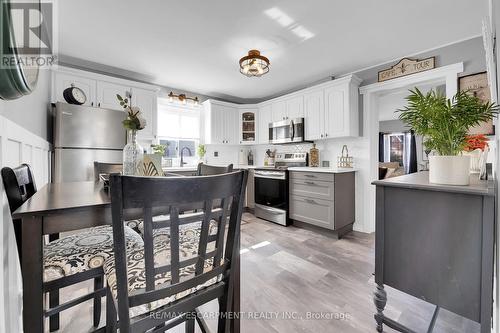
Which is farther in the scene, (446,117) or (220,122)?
(220,122)

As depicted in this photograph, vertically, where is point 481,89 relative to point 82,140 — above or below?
above

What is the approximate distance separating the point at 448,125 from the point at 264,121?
3.60m

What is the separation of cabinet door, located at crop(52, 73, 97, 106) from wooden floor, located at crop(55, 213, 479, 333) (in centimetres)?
248

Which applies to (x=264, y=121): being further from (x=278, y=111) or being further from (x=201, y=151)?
(x=201, y=151)

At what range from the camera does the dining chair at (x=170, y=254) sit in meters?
0.64

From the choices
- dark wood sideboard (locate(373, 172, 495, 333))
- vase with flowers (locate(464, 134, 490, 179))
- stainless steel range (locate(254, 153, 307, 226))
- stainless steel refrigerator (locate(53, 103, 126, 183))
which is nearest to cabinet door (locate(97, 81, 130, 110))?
stainless steel refrigerator (locate(53, 103, 126, 183))

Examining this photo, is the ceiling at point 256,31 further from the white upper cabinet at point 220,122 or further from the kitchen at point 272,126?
the white upper cabinet at point 220,122

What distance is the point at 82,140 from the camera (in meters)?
2.75

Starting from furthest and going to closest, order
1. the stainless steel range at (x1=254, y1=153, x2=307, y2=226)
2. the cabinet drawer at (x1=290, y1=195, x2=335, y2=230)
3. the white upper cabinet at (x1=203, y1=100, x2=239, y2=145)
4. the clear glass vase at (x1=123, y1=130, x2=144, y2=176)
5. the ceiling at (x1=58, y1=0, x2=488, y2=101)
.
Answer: the white upper cabinet at (x1=203, y1=100, x2=239, y2=145), the stainless steel range at (x1=254, y1=153, x2=307, y2=226), the cabinet drawer at (x1=290, y1=195, x2=335, y2=230), the ceiling at (x1=58, y1=0, x2=488, y2=101), the clear glass vase at (x1=123, y1=130, x2=144, y2=176)

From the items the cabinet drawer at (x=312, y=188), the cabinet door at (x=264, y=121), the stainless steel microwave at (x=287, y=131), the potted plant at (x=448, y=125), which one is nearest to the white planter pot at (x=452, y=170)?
the potted plant at (x=448, y=125)

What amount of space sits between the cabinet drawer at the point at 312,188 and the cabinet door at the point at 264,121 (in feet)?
4.44

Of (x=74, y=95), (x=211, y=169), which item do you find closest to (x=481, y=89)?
(x=211, y=169)

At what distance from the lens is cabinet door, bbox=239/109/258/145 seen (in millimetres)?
4801

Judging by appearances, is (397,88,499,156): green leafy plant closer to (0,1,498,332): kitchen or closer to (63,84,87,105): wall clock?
(0,1,498,332): kitchen
